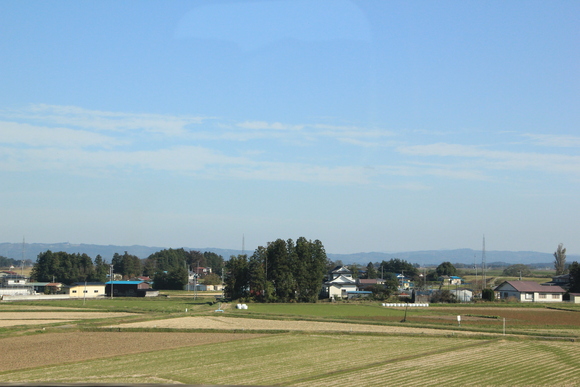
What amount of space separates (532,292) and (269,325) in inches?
2074

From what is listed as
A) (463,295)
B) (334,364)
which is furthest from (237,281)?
(334,364)

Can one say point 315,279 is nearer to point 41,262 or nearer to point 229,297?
point 229,297

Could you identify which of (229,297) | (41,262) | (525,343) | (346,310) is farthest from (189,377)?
(41,262)

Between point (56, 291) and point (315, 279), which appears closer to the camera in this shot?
point (315, 279)

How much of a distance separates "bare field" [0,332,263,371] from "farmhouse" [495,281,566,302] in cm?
5722

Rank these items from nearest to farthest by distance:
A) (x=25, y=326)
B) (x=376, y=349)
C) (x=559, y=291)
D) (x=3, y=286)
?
(x=376, y=349) < (x=25, y=326) < (x=559, y=291) < (x=3, y=286)

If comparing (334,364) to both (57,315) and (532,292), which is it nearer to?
(57,315)

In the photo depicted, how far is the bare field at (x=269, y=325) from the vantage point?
144 feet

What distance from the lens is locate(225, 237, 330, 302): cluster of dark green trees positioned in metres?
77.8

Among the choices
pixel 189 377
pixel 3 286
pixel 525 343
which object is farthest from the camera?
pixel 3 286

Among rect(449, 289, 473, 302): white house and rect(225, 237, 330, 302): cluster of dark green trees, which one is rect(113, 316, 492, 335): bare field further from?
rect(449, 289, 473, 302): white house

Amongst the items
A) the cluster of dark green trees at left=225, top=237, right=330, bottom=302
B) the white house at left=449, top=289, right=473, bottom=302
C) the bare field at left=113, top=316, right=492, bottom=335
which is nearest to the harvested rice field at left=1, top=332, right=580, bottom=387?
the bare field at left=113, top=316, right=492, bottom=335

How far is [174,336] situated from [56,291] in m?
74.7

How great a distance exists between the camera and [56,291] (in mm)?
105375
